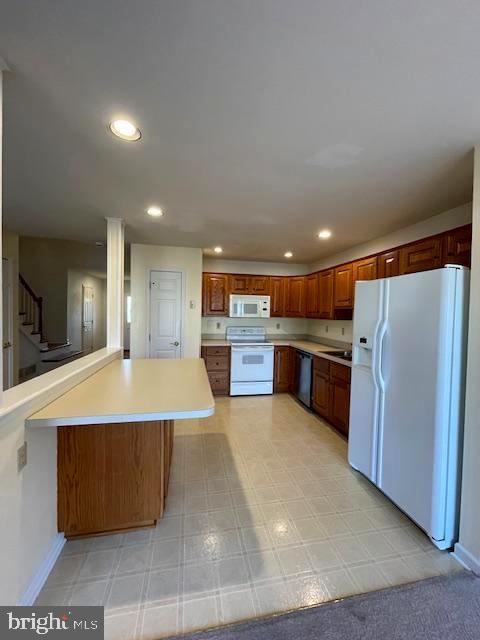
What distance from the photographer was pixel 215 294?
4.73 meters

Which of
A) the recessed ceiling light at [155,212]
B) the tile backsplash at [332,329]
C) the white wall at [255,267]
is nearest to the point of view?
the recessed ceiling light at [155,212]

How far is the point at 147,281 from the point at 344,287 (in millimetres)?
2797

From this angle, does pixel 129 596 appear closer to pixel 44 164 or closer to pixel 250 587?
pixel 250 587

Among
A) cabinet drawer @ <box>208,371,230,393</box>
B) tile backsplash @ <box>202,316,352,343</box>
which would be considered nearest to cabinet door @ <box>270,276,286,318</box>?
tile backsplash @ <box>202,316,352,343</box>

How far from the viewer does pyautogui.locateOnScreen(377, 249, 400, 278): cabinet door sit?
9.11 ft

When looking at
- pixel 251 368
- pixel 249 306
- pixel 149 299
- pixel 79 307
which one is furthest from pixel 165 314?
pixel 79 307

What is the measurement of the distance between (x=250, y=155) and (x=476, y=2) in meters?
1.06

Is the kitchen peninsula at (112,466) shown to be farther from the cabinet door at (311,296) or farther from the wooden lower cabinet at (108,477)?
the cabinet door at (311,296)

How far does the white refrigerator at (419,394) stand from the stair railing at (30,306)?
6.20 m

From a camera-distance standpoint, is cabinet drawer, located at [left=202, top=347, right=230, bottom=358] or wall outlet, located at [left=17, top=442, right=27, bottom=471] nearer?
wall outlet, located at [left=17, top=442, right=27, bottom=471]

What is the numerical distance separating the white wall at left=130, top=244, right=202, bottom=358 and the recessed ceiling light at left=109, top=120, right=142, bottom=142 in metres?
2.62

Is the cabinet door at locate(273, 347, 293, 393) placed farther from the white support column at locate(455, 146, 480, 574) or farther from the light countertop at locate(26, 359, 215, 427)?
the white support column at locate(455, 146, 480, 574)

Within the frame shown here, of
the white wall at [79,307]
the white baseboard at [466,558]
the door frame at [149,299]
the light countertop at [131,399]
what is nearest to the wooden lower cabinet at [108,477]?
the light countertop at [131,399]

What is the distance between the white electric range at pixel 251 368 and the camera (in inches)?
176
